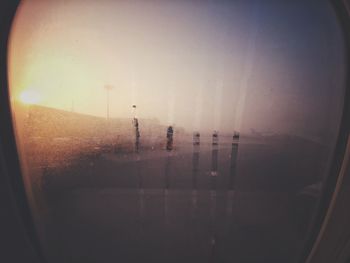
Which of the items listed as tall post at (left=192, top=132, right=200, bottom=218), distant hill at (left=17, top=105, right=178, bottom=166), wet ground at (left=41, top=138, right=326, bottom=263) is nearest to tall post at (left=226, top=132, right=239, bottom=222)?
wet ground at (left=41, top=138, right=326, bottom=263)

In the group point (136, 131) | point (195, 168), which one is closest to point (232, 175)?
point (195, 168)

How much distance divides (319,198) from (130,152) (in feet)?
3.17

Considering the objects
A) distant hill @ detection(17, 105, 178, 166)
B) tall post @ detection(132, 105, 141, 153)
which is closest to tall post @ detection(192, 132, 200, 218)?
distant hill @ detection(17, 105, 178, 166)

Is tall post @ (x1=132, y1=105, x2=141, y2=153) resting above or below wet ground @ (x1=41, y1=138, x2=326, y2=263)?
above

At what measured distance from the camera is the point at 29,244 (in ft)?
3.50

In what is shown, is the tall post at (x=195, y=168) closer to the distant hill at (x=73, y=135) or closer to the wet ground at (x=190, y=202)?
the wet ground at (x=190, y=202)

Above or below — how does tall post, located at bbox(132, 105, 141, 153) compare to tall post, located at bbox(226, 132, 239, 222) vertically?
above

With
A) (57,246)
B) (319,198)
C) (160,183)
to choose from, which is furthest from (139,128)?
(319,198)

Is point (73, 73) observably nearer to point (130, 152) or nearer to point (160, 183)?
point (130, 152)

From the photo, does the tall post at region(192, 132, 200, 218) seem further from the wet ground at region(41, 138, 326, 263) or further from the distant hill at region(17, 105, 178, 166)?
the distant hill at region(17, 105, 178, 166)

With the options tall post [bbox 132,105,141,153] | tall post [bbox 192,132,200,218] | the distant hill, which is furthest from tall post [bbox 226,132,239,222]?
tall post [bbox 132,105,141,153]

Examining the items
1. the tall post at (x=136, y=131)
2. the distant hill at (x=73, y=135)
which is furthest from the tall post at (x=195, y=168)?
the tall post at (x=136, y=131)

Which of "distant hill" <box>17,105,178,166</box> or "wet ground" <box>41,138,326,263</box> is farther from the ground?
"distant hill" <box>17,105,178,166</box>

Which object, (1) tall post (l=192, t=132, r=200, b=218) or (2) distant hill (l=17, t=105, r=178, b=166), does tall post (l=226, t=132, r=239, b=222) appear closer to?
(1) tall post (l=192, t=132, r=200, b=218)
